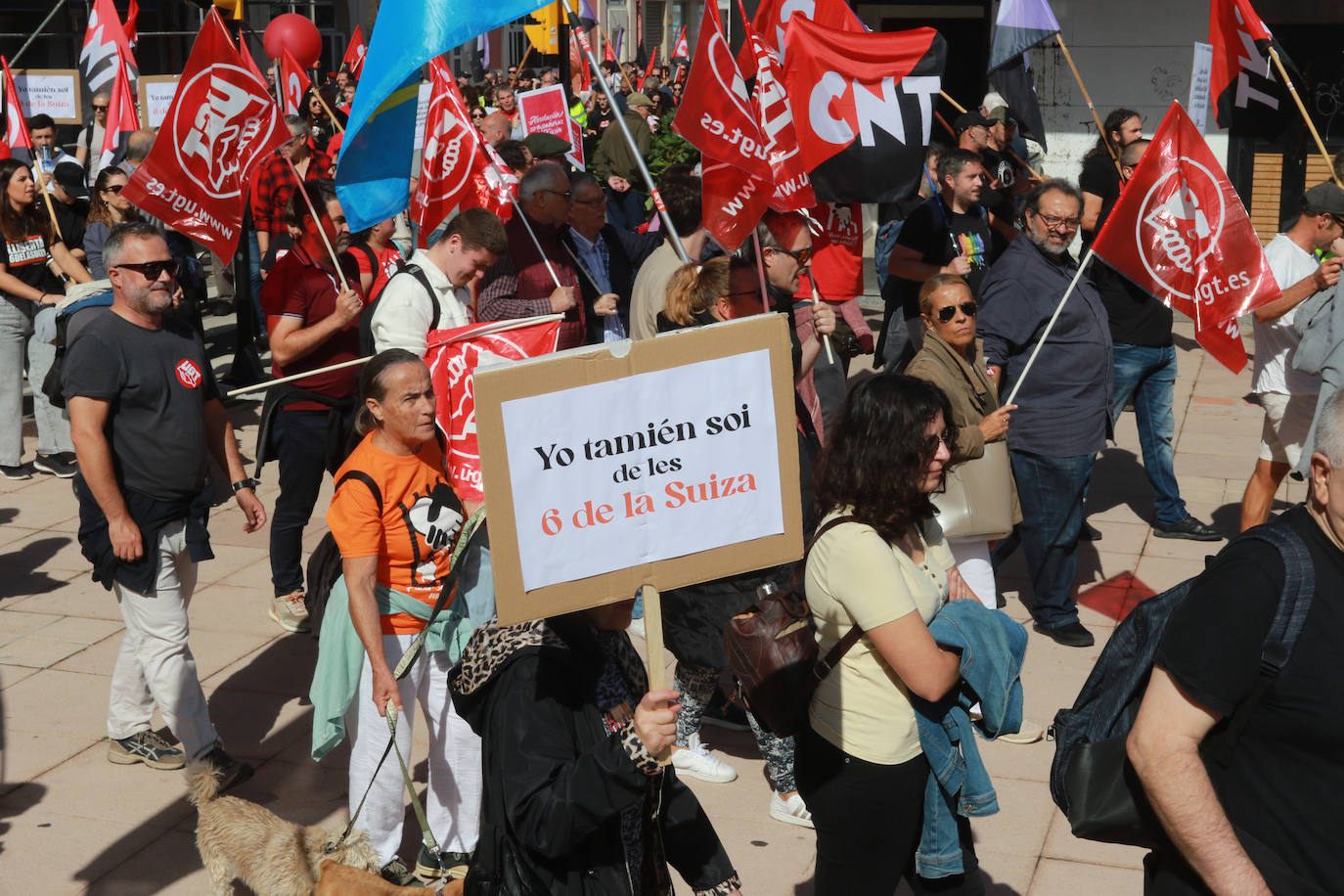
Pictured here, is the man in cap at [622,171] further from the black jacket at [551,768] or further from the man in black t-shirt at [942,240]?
the black jacket at [551,768]

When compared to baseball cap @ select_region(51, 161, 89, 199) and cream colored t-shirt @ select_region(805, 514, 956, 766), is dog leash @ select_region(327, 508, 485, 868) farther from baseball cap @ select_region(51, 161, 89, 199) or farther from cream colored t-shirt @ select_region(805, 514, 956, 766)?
baseball cap @ select_region(51, 161, 89, 199)

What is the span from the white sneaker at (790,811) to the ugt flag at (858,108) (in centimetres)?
321

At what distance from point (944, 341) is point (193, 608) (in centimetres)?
423

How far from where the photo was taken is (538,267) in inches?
290

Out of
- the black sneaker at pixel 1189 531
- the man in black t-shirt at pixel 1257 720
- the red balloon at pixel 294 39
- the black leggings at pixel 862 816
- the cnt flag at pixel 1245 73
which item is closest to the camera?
the man in black t-shirt at pixel 1257 720

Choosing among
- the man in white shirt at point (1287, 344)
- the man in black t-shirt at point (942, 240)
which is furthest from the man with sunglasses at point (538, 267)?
the man in white shirt at point (1287, 344)

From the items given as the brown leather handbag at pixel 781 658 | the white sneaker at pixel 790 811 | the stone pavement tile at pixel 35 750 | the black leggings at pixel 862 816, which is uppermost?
the brown leather handbag at pixel 781 658

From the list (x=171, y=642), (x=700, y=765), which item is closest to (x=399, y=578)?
(x=171, y=642)

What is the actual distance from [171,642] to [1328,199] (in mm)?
5946

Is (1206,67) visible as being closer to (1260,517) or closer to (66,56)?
(1260,517)

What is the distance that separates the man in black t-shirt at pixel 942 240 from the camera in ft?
26.4

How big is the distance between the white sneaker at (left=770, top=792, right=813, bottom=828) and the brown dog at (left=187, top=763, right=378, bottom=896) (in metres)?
1.70

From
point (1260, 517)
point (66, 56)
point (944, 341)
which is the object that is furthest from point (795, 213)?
point (66, 56)

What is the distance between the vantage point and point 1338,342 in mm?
6289
